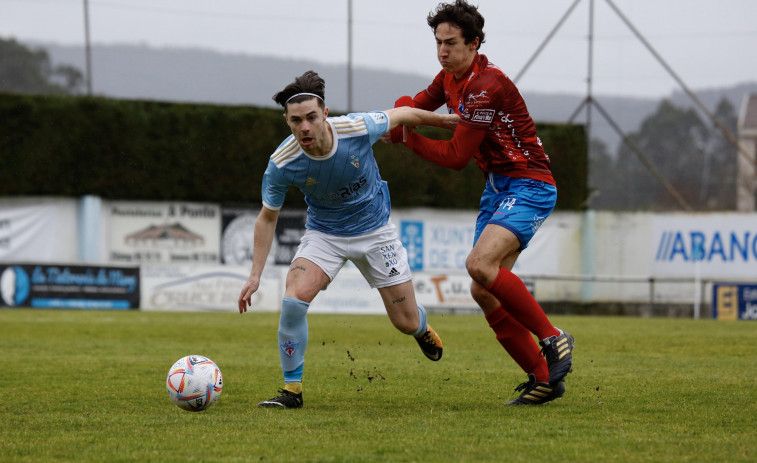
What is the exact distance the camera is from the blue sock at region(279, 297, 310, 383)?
6254 mm

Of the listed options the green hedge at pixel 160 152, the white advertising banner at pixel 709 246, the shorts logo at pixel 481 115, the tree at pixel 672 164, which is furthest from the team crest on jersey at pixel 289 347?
the tree at pixel 672 164

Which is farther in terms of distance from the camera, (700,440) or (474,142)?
(474,142)

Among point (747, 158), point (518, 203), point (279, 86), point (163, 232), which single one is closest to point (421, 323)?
point (518, 203)

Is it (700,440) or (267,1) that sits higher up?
(267,1)

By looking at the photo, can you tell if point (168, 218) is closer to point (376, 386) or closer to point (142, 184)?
point (142, 184)

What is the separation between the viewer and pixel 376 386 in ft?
25.3

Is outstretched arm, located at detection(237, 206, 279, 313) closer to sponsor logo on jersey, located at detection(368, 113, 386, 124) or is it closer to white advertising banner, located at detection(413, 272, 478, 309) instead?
sponsor logo on jersey, located at detection(368, 113, 386, 124)

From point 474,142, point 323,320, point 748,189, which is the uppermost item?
point 474,142

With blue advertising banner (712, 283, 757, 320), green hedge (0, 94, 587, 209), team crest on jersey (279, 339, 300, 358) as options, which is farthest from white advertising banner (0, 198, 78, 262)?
team crest on jersey (279, 339, 300, 358)

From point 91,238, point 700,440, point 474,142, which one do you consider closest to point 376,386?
point 474,142

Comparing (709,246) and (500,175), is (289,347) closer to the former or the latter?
(500,175)

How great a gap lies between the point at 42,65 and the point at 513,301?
894 inches

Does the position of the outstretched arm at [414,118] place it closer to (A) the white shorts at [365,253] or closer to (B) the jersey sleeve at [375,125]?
(B) the jersey sleeve at [375,125]

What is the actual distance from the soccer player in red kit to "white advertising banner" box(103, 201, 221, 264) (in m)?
20.8
